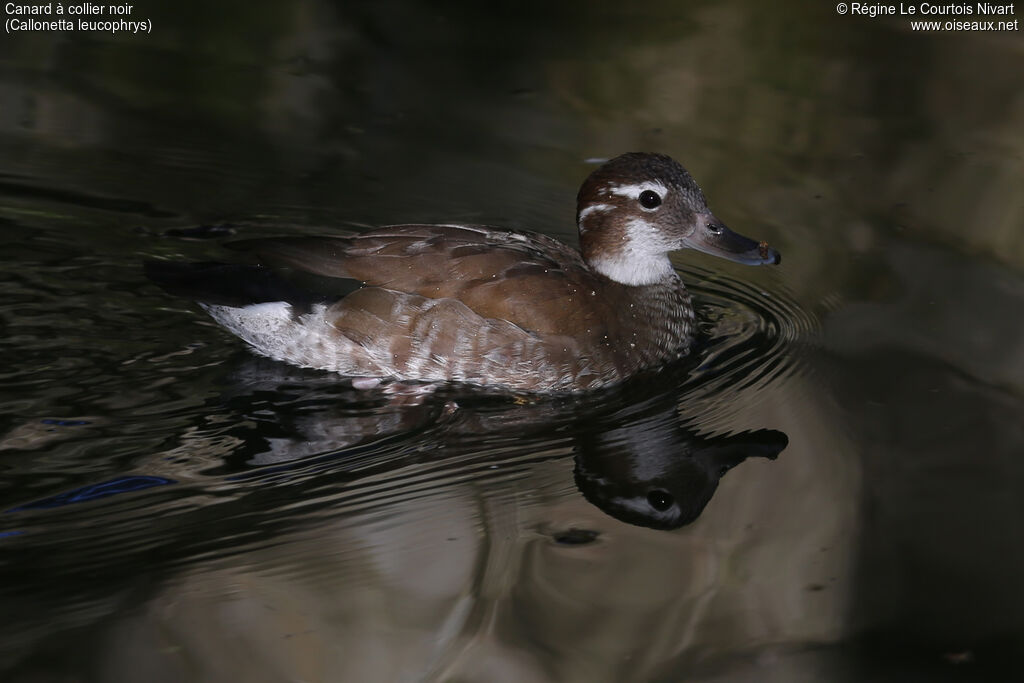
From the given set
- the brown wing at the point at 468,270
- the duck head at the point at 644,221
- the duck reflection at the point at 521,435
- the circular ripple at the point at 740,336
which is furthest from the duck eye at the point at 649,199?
the duck reflection at the point at 521,435

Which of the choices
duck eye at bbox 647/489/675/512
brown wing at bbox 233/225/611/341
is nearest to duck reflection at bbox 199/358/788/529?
duck eye at bbox 647/489/675/512

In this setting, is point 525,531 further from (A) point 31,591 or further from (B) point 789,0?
(B) point 789,0

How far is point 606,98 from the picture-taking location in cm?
923

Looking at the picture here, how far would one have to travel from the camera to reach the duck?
19.1 ft

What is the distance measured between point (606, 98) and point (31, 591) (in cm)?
624

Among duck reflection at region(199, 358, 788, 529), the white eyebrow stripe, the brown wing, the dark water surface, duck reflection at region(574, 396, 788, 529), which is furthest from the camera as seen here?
the white eyebrow stripe

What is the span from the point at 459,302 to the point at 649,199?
118 cm

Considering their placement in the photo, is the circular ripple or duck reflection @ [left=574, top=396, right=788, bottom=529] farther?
the circular ripple

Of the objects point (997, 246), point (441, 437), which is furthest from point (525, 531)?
point (997, 246)

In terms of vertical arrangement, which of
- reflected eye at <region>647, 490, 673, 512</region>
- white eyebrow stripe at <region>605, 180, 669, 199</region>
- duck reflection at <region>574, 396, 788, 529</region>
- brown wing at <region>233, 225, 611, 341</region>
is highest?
white eyebrow stripe at <region>605, 180, 669, 199</region>

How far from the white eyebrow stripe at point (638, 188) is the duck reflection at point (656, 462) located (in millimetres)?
1189

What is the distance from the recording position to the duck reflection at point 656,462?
16.1 feet

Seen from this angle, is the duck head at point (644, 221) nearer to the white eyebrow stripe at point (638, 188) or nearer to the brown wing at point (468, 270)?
the white eyebrow stripe at point (638, 188)

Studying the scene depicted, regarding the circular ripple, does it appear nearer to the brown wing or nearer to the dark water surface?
the dark water surface
